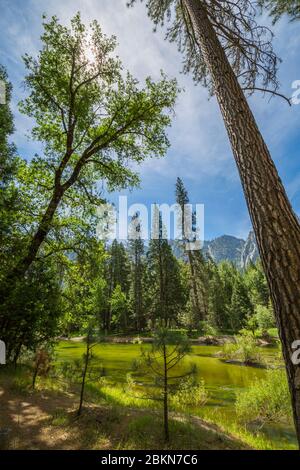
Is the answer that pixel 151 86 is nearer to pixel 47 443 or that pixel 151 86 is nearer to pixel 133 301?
pixel 47 443

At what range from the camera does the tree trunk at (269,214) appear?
2.31 metres

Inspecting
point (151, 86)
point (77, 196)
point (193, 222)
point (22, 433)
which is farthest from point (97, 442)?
point (193, 222)

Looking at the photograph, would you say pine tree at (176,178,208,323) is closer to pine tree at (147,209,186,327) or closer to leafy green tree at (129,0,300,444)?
pine tree at (147,209,186,327)

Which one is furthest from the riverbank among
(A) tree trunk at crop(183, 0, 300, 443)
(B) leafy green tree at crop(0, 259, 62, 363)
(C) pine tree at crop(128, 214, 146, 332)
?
(C) pine tree at crop(128, 214, 146, 332)

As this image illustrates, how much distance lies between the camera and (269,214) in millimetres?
2877


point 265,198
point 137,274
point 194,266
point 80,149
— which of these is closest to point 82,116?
point 80,149

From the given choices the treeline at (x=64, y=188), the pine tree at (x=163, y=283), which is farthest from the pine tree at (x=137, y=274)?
the treeline at (x=64, y=188)

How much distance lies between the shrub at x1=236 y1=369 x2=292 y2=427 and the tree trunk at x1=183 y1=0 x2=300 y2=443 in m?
7.18

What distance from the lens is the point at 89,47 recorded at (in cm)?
945

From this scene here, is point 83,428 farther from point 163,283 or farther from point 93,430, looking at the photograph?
point 163,283

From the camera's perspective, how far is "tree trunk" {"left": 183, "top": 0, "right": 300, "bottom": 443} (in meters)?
2.31

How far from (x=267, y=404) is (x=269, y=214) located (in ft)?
26.2

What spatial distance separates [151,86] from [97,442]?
11.4 meters

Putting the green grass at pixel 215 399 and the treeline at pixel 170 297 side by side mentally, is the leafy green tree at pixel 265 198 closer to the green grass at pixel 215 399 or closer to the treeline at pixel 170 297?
→ the green grass at pixel 215 399
